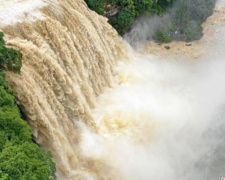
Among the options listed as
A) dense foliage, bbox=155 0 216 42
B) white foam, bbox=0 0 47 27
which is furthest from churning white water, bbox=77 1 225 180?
white foam, bbox=0 0 47 27

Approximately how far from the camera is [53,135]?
Result: 11938 millimetres

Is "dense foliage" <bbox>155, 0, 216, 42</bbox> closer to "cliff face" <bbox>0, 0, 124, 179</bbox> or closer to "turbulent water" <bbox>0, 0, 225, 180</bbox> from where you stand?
"turbulent water" <bbox>0, 0, 225, 180</bbox>

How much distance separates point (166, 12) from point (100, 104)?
12.6 m

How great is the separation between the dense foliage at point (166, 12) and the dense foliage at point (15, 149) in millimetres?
11763

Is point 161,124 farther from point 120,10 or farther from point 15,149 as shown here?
point 120,10

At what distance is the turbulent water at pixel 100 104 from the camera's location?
12.6 meters

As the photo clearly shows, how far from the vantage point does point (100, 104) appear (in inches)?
644

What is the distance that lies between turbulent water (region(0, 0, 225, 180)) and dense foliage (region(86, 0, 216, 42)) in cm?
214

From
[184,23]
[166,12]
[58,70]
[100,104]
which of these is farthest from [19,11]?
[166,12]

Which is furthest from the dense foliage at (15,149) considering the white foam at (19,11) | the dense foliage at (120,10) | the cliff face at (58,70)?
the dense foliage at (120,10)

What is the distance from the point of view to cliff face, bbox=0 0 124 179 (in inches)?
466

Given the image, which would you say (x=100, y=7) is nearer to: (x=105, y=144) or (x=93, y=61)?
Answer: (x=93, y=61)

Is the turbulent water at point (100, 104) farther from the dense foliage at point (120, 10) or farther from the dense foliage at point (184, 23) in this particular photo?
the dense foliage at point (184, 23)

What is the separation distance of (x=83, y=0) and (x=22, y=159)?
1326cm
